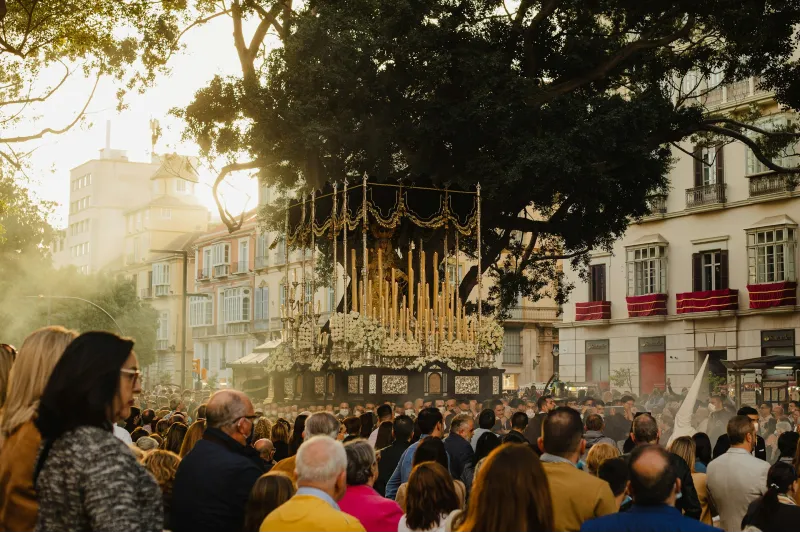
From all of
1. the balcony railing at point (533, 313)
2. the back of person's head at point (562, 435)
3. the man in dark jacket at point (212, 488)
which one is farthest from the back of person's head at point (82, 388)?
the balcony railing at point (533, 313)

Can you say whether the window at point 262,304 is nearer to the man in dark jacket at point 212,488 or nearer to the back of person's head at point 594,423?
the back of person's head at point 594,423

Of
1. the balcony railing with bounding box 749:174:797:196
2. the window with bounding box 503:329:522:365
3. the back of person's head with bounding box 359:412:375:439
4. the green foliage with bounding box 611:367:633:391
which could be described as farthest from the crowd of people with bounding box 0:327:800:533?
the window with bounding box 503:329:522:365

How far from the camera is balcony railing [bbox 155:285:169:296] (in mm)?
81625

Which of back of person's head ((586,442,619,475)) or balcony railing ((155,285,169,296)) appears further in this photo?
balcony railing ((155,285,169,296))

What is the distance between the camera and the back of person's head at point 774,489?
22.3 feet

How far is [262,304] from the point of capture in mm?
66188

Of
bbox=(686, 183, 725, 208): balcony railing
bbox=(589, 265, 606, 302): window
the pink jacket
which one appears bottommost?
the pink jacket

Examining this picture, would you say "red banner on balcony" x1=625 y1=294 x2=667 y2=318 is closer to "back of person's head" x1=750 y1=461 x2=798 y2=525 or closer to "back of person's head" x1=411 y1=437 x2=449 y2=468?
"back of person's head" x1=750 y1=461 x2=798 y2=525

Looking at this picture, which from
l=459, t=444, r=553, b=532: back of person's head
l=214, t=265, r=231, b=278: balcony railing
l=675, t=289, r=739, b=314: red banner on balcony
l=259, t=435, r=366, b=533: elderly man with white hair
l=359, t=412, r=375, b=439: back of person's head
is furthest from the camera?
l=214, t=265, r=231, b=278: balcony railing

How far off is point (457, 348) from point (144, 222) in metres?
71.6

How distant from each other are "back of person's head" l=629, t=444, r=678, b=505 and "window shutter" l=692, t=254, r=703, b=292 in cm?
3912

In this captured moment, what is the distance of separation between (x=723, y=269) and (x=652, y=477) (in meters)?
38.4

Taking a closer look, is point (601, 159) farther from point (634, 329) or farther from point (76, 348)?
point (634, 329)

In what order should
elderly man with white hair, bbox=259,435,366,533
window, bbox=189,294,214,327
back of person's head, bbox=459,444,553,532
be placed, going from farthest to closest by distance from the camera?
window, bbox=189,294,214,327
elderly man with white hair, bbox=259,435,366,533
back of person's head, bbox=459,444,553,532
